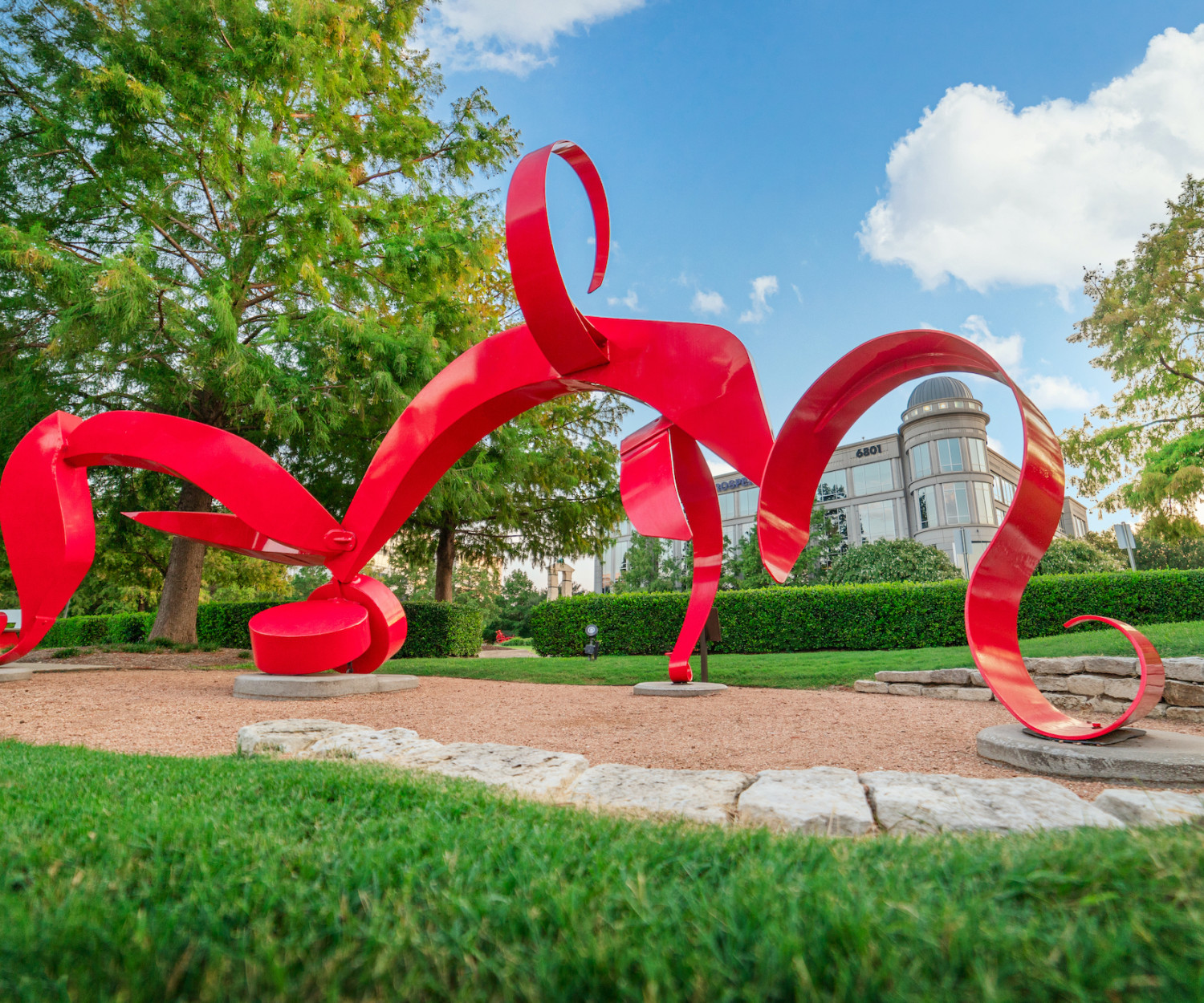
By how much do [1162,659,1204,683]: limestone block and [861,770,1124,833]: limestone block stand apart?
13.3 feet

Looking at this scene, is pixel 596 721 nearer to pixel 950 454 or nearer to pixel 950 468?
pixel 950 468

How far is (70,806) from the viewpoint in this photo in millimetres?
2621

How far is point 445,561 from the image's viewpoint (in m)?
19.6

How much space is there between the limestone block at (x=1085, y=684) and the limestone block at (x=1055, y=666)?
0.07m

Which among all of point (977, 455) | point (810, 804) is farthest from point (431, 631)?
point (977, 455)

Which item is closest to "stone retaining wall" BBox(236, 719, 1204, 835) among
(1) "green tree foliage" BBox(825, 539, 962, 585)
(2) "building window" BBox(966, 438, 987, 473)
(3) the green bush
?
(3) the green bush

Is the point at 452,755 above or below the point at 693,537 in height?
below

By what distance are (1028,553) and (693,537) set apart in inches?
149

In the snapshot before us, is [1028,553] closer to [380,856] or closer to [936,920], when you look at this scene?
[936,920]

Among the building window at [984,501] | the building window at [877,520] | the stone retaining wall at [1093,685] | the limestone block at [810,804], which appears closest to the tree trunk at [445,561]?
the stone retaining wall at [1093,685]

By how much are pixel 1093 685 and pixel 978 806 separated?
15.3 feet

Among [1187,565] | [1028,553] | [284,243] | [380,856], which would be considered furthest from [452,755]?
[1187,565]

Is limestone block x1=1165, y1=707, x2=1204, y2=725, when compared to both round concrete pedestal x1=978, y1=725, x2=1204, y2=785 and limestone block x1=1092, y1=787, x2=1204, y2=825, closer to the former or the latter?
round concrete pedestal x1=978, y1=725, x2=1204, y2=785

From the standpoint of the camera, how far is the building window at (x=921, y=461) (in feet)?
132
